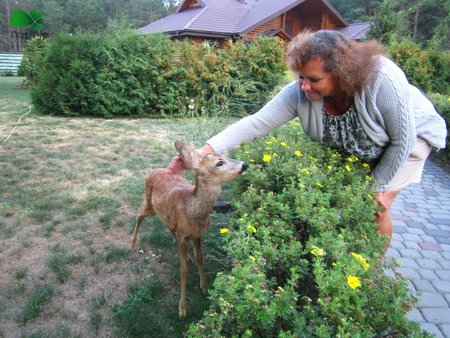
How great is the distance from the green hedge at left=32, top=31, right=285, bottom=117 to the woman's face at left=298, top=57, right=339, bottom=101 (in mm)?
9007

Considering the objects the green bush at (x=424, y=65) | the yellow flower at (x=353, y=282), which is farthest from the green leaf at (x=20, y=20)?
the yellow flower at (x=353, y=282)

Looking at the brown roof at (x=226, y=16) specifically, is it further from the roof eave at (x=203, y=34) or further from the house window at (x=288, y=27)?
the house window at (x=288, y=27)

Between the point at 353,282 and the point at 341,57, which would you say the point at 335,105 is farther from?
the point at 353,282

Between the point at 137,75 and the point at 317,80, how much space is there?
11.6 metres

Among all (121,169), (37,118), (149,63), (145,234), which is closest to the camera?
(145,234)

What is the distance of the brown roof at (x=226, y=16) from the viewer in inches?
874

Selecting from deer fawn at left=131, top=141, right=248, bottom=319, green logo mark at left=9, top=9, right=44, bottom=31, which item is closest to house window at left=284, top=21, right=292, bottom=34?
green logo mark at left=9, top=9, right=44, bottom=31

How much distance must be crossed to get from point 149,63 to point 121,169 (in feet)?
23.6

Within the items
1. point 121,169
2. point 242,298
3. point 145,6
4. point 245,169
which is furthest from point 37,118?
point 145,6

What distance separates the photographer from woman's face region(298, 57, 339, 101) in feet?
8.30

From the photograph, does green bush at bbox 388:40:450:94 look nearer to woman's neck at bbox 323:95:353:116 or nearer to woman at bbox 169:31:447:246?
woman at bbox 169:31:447:246

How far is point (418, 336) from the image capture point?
1.48 meters

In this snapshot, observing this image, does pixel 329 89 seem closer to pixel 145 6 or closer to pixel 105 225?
pixel 105 225

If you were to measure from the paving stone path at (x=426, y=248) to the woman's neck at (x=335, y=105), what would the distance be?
4.55ft
